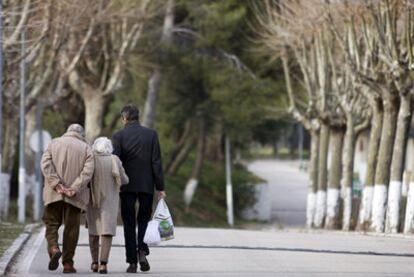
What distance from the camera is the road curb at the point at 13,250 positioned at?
49.8ft

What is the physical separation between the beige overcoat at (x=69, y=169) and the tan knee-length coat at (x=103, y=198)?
0.11 metres

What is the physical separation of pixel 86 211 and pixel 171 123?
125 feet

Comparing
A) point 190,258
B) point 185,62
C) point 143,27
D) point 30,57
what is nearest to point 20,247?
point 190,258

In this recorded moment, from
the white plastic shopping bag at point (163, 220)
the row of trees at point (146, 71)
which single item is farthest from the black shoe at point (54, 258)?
the row of trees at point (146, 71)

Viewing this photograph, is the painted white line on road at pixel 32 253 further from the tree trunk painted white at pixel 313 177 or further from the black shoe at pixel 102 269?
the tree trunk painted white at pixel 313 177

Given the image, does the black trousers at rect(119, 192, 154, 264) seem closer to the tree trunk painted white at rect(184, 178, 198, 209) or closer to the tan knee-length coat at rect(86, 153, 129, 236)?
the tan knee-length coat at rect(86, 153, 129, 236)

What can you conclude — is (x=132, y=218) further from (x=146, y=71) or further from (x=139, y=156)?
(x=146, y=71)

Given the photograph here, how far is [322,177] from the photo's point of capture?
41.3 meters

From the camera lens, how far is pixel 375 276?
14703 mm

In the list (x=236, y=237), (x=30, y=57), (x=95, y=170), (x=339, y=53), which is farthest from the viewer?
(x=339, y=53)

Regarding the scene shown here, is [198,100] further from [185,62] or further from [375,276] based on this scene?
[375,276]

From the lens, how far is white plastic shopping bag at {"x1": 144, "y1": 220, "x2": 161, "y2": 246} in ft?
47.9

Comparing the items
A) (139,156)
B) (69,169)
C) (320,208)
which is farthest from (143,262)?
(320,208)

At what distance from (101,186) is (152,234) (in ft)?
2.74
